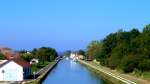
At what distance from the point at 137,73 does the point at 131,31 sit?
149 ft

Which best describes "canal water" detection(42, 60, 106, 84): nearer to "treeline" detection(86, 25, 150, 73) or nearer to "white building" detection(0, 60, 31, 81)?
"treeline" detection(86, 25, 150, 73)

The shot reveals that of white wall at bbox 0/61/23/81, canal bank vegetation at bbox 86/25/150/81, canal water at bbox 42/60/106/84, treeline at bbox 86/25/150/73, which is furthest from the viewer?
treeline at bbox 86/25/150/73

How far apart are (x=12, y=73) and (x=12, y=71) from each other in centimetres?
30

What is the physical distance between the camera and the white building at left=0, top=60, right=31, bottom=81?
50409 millimetres

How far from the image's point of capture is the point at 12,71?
50375mm

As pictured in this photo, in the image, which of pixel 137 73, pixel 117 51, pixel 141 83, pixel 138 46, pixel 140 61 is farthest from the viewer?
pixel 117 51

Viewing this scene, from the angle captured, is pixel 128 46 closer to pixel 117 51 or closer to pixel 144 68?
pixel 117 51

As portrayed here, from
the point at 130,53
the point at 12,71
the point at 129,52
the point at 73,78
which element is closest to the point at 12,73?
the point at 12,71

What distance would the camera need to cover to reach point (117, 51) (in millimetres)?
85438

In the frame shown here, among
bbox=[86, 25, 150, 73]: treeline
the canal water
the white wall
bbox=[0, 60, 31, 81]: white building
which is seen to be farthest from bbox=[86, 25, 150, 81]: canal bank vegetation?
the white wall

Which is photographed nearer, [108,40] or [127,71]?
[127,71]

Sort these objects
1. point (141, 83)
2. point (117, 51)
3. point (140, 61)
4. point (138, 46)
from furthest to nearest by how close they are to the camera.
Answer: point (117, 51), point (138, 46), point (140, 61), point (141, 83)

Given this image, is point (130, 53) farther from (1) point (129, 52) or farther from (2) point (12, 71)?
(2) point (12, 71)

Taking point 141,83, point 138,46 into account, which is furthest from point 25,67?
point 138,46
